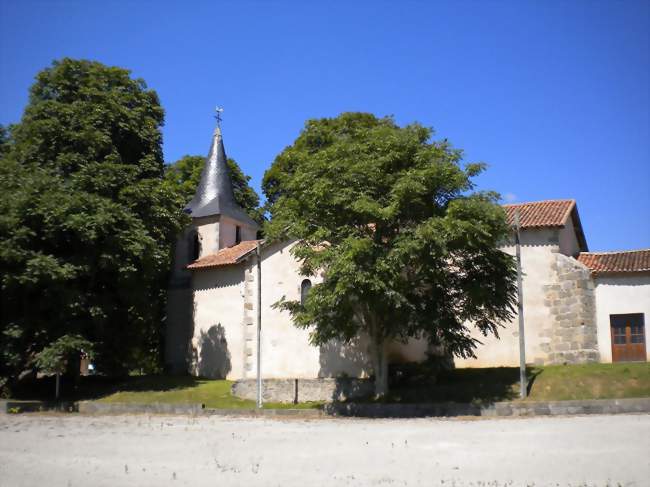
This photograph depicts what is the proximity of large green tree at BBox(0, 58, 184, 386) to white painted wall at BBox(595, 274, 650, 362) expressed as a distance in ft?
67.2

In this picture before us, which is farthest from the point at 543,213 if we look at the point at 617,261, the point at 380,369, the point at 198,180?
the point at 198,180

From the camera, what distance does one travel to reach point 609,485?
373 inches

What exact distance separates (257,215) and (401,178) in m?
27.5

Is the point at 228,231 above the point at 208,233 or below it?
above

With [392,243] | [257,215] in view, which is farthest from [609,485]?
[257,215]

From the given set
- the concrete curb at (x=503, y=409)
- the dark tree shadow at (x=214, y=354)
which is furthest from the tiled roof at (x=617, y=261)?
the dark tree shadow at (x=214, y=354)

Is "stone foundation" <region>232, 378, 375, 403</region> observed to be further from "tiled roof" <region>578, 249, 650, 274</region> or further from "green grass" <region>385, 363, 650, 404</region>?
"tiled roof" <region>578, 249, 650, 274</region>

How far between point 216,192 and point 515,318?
21.6 meters

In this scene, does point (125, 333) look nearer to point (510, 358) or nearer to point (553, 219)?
point (510, 358)

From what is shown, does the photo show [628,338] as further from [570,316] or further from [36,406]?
[36,406]

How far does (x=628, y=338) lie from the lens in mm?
27062

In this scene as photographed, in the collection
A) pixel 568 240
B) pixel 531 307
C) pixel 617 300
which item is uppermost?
pixel 568 240

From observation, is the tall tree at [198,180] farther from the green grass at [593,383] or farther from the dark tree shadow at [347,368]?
the green grass at [593,383]

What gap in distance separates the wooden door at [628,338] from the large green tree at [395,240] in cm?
702
